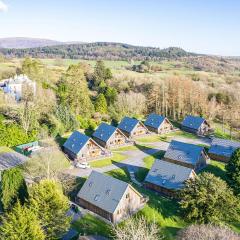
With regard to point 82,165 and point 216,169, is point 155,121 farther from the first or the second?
point 82,165

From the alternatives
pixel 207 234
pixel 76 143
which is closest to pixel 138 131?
pixel 76 143

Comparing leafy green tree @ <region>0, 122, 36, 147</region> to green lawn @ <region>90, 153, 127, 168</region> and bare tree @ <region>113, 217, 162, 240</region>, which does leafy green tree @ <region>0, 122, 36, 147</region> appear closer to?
green lawn @ <region>90, 153, 127, 168</region>

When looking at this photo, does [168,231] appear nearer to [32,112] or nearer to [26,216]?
[26,216]

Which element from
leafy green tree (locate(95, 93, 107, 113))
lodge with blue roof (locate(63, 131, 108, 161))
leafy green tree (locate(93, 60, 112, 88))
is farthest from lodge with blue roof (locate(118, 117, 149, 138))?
leafy green tree (locate(93, 60, 112, 88))

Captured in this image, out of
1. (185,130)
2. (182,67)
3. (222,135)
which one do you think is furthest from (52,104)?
(182,67)

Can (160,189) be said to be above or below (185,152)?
below

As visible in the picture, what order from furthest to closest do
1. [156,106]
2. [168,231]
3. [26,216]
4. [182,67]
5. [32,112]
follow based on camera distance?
1. [182,67]
2. [156,106]
3. [32,112]
4. [168,231]
5. [26,216]
